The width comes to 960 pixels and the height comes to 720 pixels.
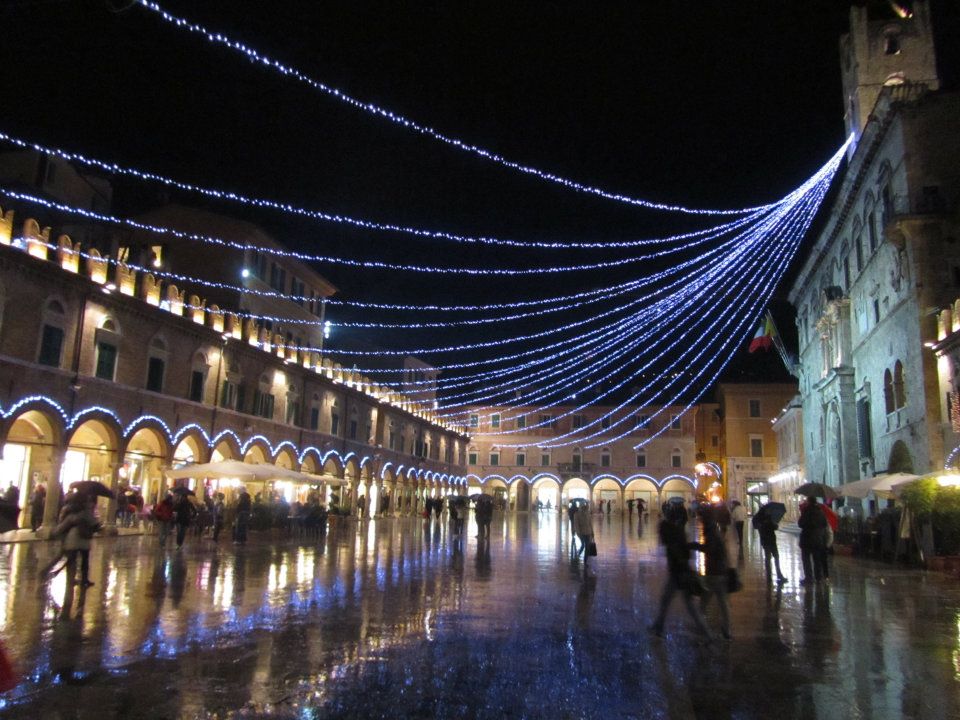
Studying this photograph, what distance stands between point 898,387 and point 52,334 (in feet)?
81.8

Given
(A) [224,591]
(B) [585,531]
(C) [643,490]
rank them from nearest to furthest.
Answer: (A) [224,591] → (B) [585,531] → (C) [643,490]

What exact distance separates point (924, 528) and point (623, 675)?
14.5 m

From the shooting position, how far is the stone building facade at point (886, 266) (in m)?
21.8

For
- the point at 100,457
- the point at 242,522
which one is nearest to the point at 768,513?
the point at 242,522

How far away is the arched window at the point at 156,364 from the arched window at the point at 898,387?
2319 cm

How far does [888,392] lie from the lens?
2588 centimetres

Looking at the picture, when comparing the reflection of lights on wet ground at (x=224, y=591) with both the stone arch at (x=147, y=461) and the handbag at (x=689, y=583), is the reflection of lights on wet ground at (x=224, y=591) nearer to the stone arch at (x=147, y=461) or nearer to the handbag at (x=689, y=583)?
the handbag at (x=689, y=583)

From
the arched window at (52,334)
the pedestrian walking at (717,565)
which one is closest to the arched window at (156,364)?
the arched window at (52,334)

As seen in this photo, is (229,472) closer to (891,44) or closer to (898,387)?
(898,387)

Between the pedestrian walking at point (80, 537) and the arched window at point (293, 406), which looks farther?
the arched window at point (293, 406)

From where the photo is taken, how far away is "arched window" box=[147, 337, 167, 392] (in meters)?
24.2

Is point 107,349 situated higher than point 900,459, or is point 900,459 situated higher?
point 107,349

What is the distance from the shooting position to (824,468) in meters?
36.5

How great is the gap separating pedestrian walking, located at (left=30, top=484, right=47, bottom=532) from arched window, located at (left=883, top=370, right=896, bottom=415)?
25.6 metres
